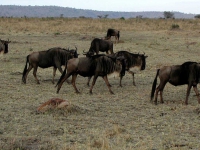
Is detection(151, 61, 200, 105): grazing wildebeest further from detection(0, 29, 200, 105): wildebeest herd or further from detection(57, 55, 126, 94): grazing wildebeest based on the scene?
detection(57, 55, 126, 94): grazing wildebeest

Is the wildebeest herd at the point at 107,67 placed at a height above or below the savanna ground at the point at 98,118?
above

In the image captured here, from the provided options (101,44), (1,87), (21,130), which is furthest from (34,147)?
(101,44)

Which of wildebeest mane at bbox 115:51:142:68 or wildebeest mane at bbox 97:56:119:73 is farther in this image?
wildebeest mane at bbox 115:51:142:68

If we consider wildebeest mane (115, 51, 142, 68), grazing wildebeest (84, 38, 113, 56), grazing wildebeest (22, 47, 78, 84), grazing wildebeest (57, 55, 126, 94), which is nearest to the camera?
grazing wildebeest (57, 55, 126, 94)

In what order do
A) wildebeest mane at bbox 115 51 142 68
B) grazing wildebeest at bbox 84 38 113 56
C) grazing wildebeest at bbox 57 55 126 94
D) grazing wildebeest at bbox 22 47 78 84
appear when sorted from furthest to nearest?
grazing wildebeest at bbox 84 38 113 56 < wildebeest mane at bbox 115 51 142 68 < grazing wildebeest at bbox 22 47 78 84 < grazing wildebeest at bbox 57 55 126 94

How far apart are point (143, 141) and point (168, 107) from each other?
2.90m

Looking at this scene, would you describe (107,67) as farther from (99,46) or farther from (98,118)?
(99,46)

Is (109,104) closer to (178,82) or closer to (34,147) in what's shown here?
(178,82)

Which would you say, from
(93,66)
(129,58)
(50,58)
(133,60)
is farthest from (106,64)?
(50,58)

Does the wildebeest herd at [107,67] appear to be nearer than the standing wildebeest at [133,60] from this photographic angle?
Yes

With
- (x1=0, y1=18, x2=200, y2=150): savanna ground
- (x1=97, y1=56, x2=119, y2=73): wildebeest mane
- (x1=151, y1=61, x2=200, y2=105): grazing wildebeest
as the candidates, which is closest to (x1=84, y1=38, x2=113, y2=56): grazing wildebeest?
(x1=0, y1=18, x2=200, y2=150): savanna ground

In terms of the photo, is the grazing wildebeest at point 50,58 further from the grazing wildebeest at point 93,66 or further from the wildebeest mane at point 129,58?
the wildebeest mane at point 129,58

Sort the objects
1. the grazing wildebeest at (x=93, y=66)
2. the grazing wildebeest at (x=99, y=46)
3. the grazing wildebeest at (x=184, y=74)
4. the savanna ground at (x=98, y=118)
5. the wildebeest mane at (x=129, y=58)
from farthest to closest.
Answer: the grazing wildebeest at (x=99, y=46) → the wildebeest mane at (x=129, y=58) → the grazing wildebeest at (x=93, y=66) → the grazing wildebeest at (x=184, y=74) → the savanna ground at (x=98, y=118)

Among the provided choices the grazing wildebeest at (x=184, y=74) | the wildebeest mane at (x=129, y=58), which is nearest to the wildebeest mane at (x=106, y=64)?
the wildebeest mane at (x=129, y=58)
